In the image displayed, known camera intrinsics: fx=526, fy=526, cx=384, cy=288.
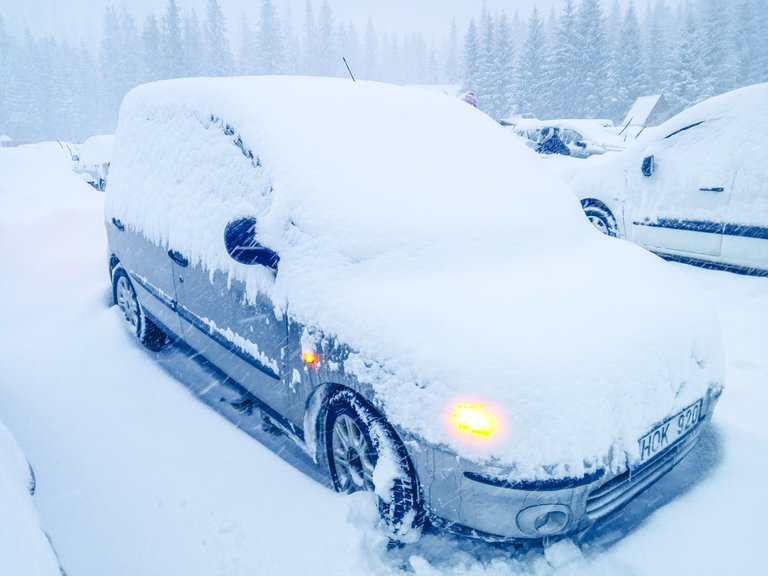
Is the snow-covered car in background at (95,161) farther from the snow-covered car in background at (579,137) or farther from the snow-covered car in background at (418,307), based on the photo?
the snow-covered car in background at (418,307)

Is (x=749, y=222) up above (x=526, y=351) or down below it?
below

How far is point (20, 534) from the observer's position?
150cm

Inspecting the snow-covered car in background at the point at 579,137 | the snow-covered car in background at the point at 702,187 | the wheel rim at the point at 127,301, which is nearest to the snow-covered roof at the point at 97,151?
the snow-covered car in background at the point at 579,137

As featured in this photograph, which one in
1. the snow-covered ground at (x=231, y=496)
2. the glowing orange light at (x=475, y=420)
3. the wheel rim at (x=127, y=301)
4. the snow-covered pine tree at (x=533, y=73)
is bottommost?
the snow-covered ground at (x=231, y=496)

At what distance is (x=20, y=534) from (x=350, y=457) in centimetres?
128

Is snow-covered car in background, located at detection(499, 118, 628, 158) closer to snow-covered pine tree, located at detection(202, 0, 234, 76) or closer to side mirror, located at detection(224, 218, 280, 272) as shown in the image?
side mirror, located at detection(224, 218, 280, 272)

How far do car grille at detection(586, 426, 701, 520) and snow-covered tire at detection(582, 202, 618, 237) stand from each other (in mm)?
4246

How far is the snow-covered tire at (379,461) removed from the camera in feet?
6.79

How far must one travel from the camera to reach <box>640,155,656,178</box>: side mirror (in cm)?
569

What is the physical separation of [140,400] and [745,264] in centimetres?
540

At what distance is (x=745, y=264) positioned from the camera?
5.05 meters

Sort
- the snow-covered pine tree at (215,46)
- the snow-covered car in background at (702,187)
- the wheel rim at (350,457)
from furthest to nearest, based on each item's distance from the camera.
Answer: the snow-covered pine tree at (215,46), the snow-covered car in background at (702,187), the wheel rim at (350,457)

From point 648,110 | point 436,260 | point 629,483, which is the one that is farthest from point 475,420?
point 648,110

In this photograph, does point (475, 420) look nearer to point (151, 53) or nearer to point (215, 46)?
point (215, 46)
